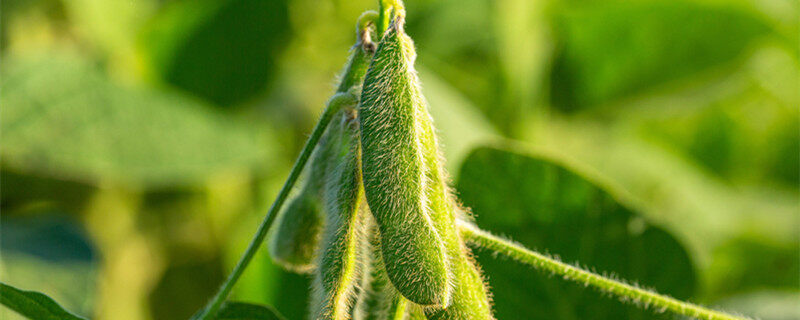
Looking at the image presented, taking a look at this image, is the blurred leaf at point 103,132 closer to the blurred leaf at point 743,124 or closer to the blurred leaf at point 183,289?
the blurred leaf at point 183,289

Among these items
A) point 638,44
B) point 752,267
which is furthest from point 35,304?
point 638,44

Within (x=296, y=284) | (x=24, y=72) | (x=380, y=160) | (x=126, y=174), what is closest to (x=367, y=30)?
(x=380, y=160)

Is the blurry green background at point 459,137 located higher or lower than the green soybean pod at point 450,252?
lower

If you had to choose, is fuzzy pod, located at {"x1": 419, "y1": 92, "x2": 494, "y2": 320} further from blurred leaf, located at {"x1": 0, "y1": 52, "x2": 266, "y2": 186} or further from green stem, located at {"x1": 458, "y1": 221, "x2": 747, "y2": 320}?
blurred leaf, located at {"x1": 0, "y1": 52, "x2": 266, "y2": 186}

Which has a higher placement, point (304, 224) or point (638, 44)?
point (304, 224)

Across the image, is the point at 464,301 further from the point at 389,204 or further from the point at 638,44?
the point at 638,44

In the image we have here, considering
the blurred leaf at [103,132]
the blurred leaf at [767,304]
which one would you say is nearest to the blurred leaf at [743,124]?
the blurred leaf at [767,304]

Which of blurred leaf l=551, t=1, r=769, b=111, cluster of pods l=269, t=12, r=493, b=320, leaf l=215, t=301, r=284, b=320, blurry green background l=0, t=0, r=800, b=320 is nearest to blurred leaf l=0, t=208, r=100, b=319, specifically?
blurry green background l=0, t=0, r=800, b=320
